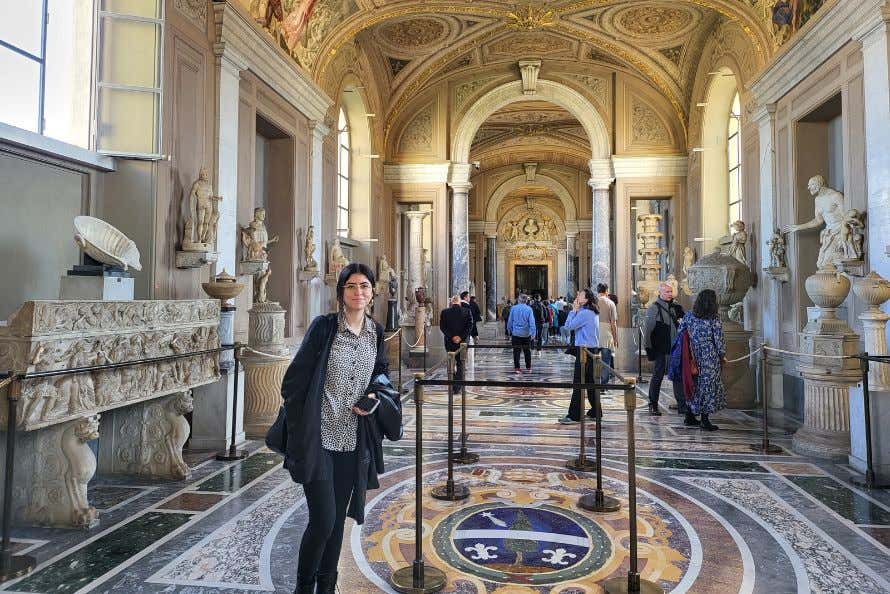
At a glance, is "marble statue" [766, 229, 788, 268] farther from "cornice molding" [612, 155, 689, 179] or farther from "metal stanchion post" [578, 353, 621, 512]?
"metal stanchion post" [578, 353, 621, 512]

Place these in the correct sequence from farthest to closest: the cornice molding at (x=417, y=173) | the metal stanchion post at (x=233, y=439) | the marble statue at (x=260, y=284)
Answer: the cornice molding at (x=417, y=173) → the marble statue at (x=260, y=284) → the metal stanchion post at (x=233, y=439)

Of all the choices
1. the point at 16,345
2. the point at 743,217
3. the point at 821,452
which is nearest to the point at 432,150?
the point at 743,217

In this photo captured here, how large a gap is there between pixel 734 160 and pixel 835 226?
5591 mm

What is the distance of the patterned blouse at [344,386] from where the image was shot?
251cm

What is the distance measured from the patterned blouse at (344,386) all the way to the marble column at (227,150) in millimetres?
4920

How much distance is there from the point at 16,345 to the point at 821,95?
8.66 metres

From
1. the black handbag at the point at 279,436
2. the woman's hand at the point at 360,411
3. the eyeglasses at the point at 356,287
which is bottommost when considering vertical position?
the black handbag at the point at 279,436

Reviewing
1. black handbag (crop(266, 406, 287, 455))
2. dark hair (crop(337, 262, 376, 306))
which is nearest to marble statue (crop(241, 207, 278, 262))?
dark hair (crop(337, 262, 376, 306))

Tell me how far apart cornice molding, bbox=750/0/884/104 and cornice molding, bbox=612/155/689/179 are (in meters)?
4.29

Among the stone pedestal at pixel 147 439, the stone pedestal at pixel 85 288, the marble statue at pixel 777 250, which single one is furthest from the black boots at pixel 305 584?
the marble statue at pixel 777 250

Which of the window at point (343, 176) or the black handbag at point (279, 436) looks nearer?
the black handbag at point (279, 436)

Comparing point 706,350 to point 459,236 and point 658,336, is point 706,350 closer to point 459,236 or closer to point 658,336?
point 658,336

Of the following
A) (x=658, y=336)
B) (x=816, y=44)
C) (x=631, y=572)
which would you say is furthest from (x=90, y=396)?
(x=816, y=44)

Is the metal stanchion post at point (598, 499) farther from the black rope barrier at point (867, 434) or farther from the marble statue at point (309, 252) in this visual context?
the marble statue at point (309, 252)
